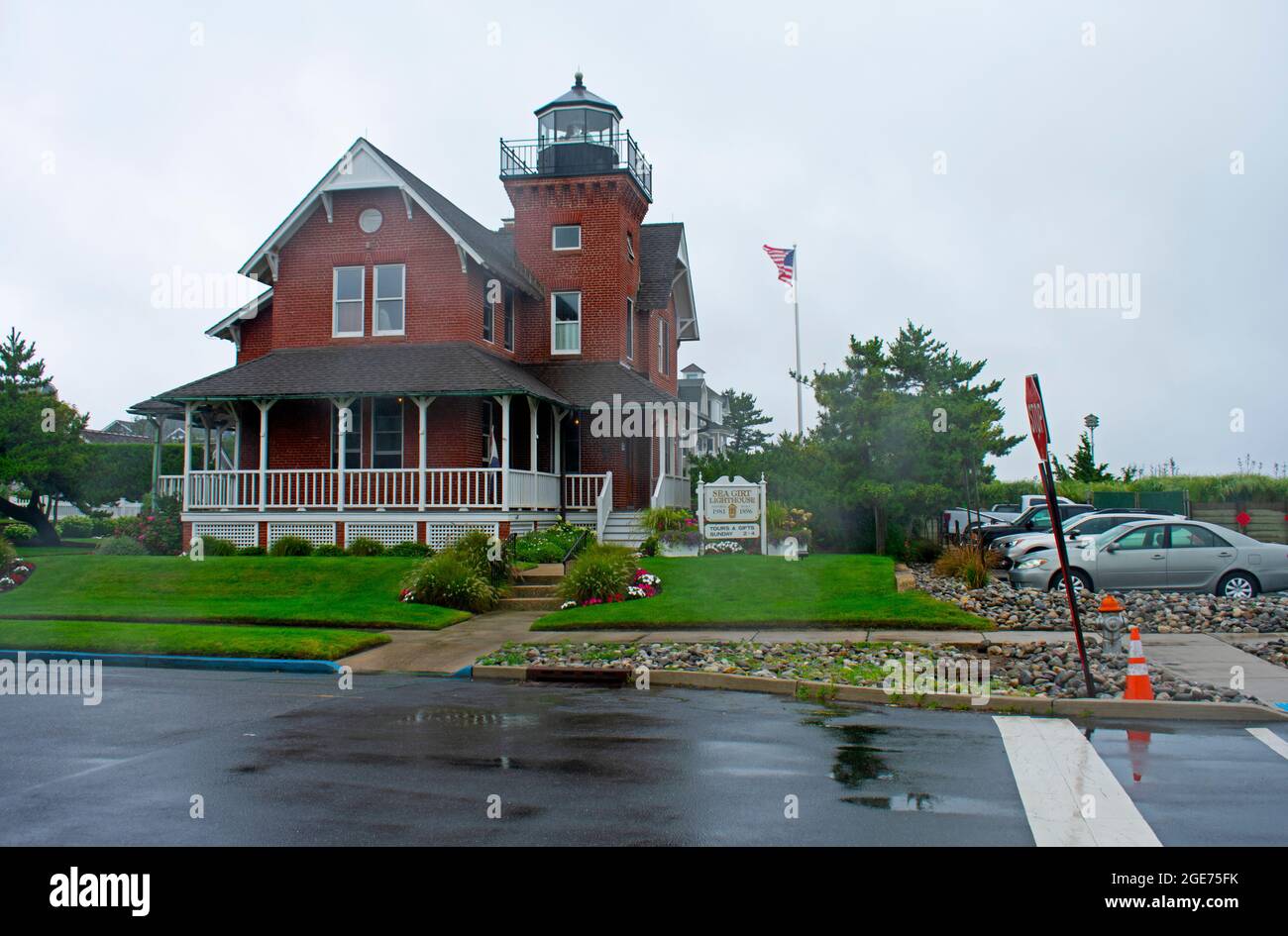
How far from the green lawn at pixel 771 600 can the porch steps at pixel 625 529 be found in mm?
3931

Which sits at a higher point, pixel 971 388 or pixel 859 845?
pixel 971 388

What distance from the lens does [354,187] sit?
1043 inches

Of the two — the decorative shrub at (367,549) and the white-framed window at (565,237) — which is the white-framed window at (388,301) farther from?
the decorative shrub at (367,549)

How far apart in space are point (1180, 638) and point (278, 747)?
1211 centimetres

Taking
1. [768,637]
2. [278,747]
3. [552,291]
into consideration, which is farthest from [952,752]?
[552,291]

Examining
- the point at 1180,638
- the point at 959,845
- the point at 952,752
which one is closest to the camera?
the point at 959,845

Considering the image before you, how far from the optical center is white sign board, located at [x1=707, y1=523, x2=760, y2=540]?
24.0 meters

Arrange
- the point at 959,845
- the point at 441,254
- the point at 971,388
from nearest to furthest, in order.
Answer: the point at 959,845 → the point at 441,254 → the point at 971,388

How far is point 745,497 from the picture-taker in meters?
24.0

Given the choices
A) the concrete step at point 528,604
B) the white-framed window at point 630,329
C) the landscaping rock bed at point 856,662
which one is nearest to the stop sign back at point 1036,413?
the landscaping rock bed at point 856,662

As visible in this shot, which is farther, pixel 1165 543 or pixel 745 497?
pixel 745 497

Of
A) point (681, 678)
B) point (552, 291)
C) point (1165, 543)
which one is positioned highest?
point (552, 291)

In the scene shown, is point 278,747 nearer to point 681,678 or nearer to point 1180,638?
point 681,678

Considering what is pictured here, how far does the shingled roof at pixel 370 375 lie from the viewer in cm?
2409
